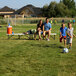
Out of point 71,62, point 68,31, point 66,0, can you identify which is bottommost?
point 71,62

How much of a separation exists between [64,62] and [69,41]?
142 inches

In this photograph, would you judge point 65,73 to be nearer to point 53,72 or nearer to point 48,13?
point 53,72

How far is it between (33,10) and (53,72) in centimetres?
9337

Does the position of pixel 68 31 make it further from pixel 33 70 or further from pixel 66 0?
pixel 66 0

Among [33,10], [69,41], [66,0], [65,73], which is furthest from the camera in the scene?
[66,0]

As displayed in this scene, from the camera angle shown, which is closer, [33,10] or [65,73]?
[65,73]

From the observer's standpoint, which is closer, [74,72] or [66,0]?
[74,72]

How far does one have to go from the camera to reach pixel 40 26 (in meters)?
16.2

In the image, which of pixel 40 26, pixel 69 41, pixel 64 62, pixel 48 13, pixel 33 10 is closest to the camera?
pixel 64 62

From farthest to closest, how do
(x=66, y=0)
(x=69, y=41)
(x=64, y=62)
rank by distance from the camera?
(x=66, y=0)
(x=69, y=41)
(x=64, y=62)

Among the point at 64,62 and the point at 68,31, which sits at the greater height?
the point at 68,31

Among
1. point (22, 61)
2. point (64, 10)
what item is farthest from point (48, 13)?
point (22, 61)

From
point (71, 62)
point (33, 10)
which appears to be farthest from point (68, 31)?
point (33, 10)

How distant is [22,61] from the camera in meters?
8.04
